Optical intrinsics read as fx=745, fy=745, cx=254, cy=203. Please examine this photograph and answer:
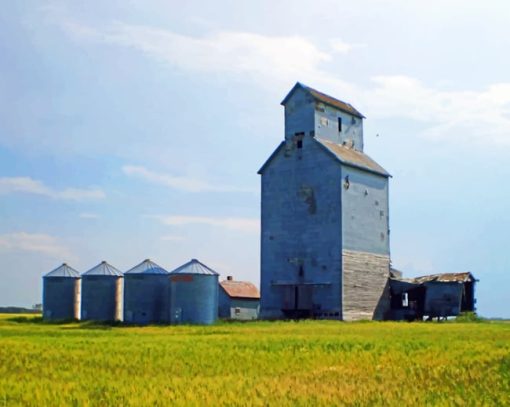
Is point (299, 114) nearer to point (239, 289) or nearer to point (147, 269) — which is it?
point (147, 269)

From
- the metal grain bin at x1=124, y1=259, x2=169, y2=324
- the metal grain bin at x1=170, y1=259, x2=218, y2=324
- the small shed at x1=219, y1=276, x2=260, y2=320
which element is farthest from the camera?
the small shed at x1=219, y1=276, x2=260, y2=320

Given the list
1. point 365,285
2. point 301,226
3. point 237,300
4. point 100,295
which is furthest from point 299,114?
point 100,295

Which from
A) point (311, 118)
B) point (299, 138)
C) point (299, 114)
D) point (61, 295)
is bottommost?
point (61, 295)

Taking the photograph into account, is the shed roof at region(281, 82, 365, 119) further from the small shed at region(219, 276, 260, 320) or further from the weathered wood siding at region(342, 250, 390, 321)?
the small shed at region(219, 276, 260, 320)

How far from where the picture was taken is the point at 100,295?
59438 mm

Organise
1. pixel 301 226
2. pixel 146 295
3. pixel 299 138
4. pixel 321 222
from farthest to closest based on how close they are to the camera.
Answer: pixel 299 138 → pixel 301 226 → pixel 146 295 → pixel 321 222

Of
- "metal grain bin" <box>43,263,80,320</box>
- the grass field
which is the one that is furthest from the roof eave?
the grass field

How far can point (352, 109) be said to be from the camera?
61.7m

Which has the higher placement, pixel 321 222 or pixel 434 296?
pixel 321 222

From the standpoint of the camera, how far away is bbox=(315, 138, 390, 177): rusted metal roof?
54719 mm

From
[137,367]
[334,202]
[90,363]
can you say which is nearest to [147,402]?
[137,367]

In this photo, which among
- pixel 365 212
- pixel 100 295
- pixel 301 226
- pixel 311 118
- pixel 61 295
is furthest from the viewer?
pixel 61 295

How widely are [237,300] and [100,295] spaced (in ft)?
46.6

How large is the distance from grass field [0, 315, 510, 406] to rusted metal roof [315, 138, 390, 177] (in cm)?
2879
